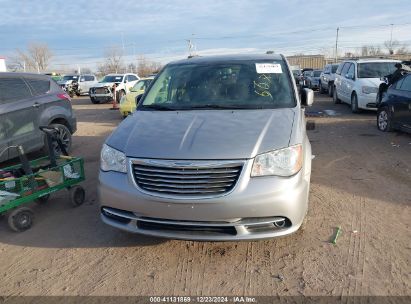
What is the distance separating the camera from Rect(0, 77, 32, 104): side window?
611cm

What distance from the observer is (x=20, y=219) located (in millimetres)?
4074

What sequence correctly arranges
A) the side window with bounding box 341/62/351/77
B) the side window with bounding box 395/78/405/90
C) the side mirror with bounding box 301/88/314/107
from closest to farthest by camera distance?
the side mirror with bounding box 301/88/314/107, the side window with bounding box 395/78/405/90, the side window with bounding box 341/62/351/77

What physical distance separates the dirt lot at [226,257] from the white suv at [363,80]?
7148mm

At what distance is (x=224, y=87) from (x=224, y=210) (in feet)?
6.29

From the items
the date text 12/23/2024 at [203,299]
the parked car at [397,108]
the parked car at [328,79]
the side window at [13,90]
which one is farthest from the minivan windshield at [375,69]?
the date text 12/23/2024 at [203,299]

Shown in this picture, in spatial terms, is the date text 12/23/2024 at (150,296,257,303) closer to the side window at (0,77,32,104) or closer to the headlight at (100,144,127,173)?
the headlight at (100,144,127,173)

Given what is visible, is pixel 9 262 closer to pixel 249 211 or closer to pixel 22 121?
pixel 249 211

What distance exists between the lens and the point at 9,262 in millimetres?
3451

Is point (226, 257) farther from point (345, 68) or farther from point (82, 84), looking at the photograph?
point (82, 84)

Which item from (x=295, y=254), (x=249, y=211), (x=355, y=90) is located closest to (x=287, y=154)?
(x=249, y=211)

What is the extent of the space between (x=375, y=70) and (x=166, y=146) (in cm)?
1103

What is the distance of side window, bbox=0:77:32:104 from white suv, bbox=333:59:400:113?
959 cm

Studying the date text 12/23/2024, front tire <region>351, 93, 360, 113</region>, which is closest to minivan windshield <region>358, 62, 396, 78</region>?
front tire <region>351, 93, 360, 113</region>

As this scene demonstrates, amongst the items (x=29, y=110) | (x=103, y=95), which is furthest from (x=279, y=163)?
(x=103, y=95)
